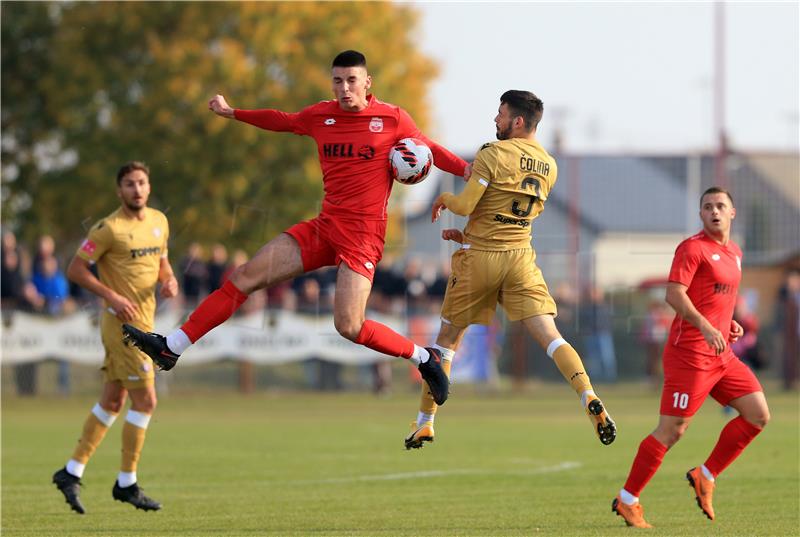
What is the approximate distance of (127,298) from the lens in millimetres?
12797

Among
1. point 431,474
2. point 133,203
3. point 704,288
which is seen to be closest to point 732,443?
point 704,288

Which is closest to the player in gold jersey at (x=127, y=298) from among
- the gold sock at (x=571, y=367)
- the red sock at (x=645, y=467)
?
the gold sock at (x=571, y=367)

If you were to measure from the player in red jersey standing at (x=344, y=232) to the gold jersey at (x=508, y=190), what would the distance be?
26 centimetres

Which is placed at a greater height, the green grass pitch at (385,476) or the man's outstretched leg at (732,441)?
A: the man's outstretched leg at (732,441)

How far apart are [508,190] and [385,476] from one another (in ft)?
17.8

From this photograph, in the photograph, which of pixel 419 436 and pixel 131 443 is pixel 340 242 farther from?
pixel 131 443

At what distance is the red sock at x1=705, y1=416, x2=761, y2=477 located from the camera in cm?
1180

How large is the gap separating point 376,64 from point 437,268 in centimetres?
1438

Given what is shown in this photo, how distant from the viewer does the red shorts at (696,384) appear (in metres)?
11.4

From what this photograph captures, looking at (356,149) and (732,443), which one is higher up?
(356,149)

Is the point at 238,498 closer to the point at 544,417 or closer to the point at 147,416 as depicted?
the point at 147,416

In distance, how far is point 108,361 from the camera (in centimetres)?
1288

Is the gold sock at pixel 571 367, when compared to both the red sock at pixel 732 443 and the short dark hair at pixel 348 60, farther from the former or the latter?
the short dark hair at pixel 348 60

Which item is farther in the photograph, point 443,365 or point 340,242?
point 443,365
